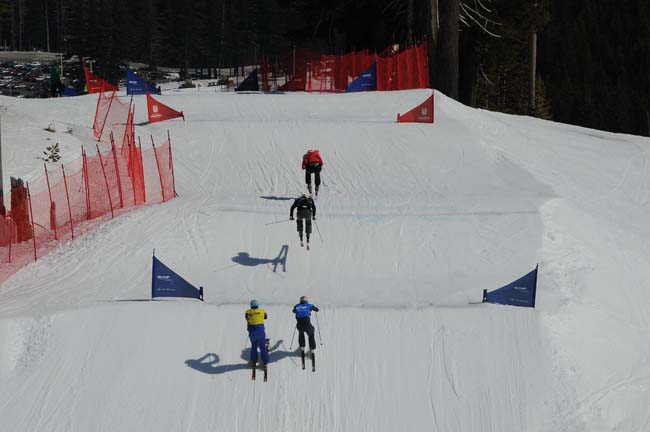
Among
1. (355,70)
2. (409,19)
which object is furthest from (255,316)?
(409,19)

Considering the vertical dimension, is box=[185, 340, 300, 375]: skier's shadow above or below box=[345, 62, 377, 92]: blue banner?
below

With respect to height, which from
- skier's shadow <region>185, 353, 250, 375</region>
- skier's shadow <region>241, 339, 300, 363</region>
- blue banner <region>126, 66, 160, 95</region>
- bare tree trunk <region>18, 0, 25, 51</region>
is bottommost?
skier's shadow <region>185, 353, 250, 375</region>

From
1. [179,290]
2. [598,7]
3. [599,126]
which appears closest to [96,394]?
[179,290]

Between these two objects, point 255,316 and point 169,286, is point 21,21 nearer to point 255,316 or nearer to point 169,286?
point 169,286

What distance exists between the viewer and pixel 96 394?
14.3 meters

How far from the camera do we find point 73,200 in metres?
22.6

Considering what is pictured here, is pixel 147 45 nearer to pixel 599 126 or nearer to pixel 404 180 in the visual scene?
pixel 599 126

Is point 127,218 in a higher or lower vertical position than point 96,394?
higher

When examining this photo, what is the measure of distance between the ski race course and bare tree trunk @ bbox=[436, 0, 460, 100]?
312 inches

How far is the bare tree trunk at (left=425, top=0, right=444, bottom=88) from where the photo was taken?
117 feet

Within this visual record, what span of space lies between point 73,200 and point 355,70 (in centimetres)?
1675

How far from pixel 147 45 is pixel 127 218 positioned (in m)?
61.5

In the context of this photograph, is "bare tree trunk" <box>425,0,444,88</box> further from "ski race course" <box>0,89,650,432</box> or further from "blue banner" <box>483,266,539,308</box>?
"blue banner" <box>483,266,539,308</box>

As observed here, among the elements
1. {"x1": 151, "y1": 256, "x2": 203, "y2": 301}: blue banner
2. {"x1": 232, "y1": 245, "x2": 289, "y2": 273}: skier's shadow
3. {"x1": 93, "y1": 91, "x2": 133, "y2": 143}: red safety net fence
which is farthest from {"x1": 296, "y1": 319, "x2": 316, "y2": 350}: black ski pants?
{"x1": 93, "y1": 91, "x2": 133, "y2": 143}: red safety net fence
